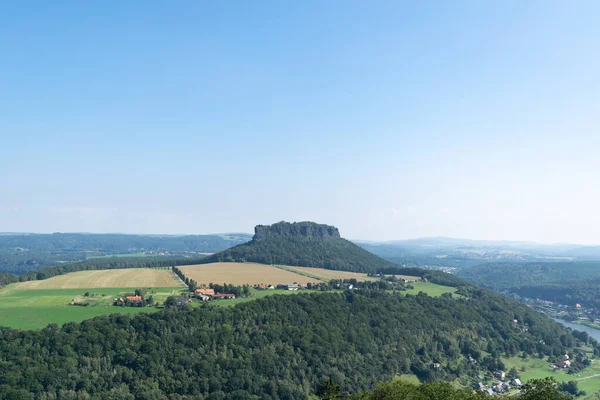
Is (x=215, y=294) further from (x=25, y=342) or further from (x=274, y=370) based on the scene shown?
(x=25, y=342)

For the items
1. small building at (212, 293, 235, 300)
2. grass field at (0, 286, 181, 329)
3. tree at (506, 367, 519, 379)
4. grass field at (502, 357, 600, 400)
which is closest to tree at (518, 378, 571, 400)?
grass field at (502, 357, 600, 400)

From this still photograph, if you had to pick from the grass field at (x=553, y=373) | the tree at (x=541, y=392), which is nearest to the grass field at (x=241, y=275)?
the grass field at (x=553, y=373)

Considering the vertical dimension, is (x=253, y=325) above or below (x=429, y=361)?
above

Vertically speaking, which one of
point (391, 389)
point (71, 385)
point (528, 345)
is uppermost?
point (391, 389)

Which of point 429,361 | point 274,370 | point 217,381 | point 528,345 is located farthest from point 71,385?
point 528,345

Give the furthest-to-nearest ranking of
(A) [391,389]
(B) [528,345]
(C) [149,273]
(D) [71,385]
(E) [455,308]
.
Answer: (C) [149,273] < (E) [455,308] < (B) [528,345] < (D) [71,385] < (A) [391,389]

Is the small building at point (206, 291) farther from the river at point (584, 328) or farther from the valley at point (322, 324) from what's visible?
the river at point (584, 328)

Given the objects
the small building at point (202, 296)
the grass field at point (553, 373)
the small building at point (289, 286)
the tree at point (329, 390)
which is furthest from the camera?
the small building at point (289, 286)
